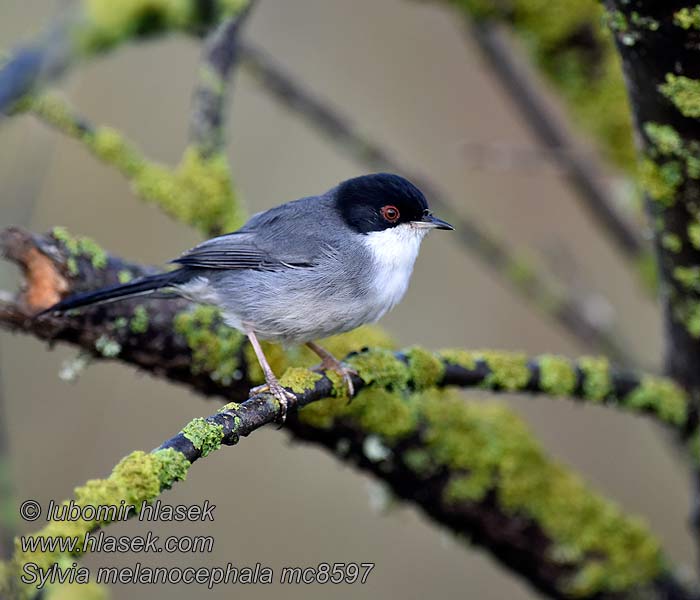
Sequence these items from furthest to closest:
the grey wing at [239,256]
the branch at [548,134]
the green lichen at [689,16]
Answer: the branch at [548,134]
the grey wing at [239,256]
the green lichen at [689,16]

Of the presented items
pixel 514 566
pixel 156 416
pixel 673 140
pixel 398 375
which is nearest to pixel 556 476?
pixel 514 566

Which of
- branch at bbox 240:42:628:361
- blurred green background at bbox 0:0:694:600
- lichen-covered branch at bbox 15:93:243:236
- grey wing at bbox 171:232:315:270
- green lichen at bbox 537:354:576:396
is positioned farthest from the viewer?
blurred green background at bbox 0:0:694:600

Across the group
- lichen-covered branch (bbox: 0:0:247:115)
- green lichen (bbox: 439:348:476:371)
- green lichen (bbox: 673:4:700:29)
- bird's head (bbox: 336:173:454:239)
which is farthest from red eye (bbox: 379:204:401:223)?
green lichen (bbox: 673:4:700:29)

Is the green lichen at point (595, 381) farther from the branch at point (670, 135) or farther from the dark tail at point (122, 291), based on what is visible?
the dark tail at point (122, 291)

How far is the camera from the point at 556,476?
3943 mm

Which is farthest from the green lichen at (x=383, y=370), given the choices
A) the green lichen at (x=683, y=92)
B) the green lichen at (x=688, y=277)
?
the green lichen at (x=683, y=92)

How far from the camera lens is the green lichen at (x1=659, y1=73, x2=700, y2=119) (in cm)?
260

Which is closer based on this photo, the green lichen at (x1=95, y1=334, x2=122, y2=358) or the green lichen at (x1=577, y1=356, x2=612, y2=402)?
the green lichen at (x1=95, y1=334, x2=122, y2=358)

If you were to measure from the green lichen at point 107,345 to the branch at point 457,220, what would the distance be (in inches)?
80.4

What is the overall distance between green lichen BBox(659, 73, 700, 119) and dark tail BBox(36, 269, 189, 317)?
198cm

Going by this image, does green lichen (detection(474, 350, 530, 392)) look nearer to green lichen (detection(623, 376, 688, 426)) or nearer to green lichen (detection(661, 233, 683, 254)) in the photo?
green lichen (detection(623, 376, 688, 426))

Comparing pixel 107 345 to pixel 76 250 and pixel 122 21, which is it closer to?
pixel 76 250

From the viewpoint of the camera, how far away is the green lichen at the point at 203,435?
2.11 metres

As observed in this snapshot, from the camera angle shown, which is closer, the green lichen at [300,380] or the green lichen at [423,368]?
the green lichen at [300,380]
